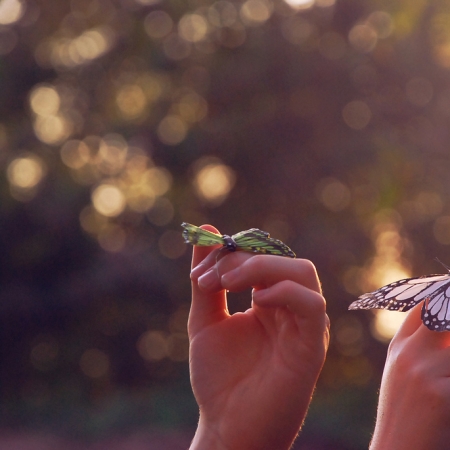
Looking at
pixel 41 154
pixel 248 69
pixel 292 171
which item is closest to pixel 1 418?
pixel 41 154

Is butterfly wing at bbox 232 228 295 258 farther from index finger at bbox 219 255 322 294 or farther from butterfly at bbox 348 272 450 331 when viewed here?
butterfly at bbox 348 272 450 331

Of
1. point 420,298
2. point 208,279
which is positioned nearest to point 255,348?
point 208,279

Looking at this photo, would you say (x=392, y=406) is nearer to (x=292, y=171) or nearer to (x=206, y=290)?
(x=206, y=290)

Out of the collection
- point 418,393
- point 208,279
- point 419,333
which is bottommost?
point 418,393

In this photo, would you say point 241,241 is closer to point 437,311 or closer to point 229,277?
point 229,277

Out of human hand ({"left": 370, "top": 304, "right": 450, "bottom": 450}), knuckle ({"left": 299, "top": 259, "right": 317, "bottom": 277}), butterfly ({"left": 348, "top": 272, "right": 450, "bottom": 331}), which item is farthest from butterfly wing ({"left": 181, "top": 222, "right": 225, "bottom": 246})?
human hand ({"left": 370, "top": 304, "right": 450, "bottom": 450})

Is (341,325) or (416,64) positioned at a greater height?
(416,64)

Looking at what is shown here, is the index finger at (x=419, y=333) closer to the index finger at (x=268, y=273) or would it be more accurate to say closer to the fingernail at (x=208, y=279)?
the index finger at (x=268, y=273)
